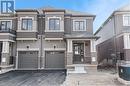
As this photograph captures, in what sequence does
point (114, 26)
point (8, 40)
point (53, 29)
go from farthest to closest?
point (114, 26) < point (53, 29) < point (8, 40)

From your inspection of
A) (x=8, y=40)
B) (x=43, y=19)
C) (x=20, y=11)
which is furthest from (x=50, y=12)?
(x=8, y=40)

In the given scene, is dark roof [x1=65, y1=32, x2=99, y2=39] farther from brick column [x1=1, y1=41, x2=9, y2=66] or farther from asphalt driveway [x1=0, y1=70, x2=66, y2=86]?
brick column [x1=1, y1=41, x2=9, y2=66]

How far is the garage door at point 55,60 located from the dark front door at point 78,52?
157 centimetres

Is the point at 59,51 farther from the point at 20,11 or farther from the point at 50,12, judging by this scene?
the point at 20,11

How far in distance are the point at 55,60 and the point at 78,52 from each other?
3.18 m

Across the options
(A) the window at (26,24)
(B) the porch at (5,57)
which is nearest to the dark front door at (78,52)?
(A) the window at (26,24)

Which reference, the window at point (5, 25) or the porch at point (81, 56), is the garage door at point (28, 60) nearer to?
the window at point (5, 25)

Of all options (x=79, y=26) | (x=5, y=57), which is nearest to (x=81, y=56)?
(x=79, y=26)

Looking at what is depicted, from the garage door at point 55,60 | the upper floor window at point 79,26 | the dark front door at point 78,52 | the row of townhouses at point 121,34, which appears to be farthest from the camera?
the upper floor window at point 79,26

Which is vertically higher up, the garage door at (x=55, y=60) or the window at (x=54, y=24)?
the window at (x=54, y=24)

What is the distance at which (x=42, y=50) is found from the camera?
75.9ft

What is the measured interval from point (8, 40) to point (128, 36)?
14.2 meters

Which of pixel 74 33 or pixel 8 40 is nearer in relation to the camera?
pixel 8 40

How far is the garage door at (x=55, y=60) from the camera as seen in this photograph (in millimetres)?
22859
